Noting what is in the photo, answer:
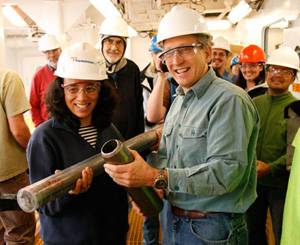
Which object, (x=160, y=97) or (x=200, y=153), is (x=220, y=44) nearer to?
(x=160, y=97)

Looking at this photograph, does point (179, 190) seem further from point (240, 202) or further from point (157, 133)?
point (157, 133)

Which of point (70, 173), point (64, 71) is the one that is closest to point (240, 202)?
point (70, 173)

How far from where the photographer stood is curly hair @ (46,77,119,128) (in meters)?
1.46

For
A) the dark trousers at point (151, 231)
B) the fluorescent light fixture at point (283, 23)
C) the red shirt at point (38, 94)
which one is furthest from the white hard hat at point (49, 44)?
the fluorescent light fixture at point (283, 23)

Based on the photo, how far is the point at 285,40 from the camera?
10.1ft

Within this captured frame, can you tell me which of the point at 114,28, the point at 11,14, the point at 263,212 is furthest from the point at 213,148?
the point at 11,14

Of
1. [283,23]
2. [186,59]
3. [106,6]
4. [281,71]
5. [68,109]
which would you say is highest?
[106,6]

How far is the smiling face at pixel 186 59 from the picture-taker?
131cm

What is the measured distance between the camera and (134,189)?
1.23 meters

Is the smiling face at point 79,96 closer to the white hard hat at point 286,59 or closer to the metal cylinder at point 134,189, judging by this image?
the metal cylinder at point 134,189

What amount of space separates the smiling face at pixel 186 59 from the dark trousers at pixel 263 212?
1.17 m

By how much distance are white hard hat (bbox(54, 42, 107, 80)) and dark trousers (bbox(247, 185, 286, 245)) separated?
1366 millimetres

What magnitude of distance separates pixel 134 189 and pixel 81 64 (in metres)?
0.62

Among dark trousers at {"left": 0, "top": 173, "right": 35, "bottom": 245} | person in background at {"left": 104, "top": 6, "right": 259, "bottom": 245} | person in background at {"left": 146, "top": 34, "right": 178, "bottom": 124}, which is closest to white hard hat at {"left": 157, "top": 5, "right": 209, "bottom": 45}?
person in background at {"left": 104, "top": 6, "right": 259, "bottom": 245}
